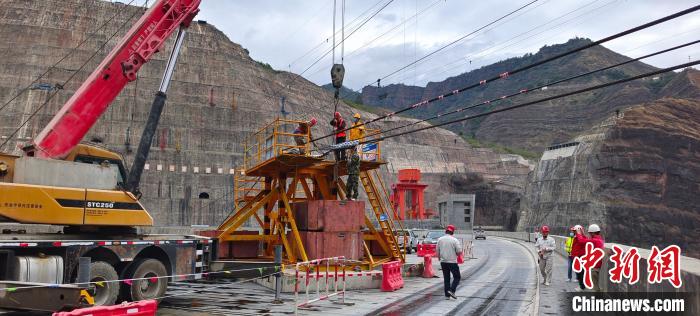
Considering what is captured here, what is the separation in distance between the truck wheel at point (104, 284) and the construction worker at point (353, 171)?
8255mm

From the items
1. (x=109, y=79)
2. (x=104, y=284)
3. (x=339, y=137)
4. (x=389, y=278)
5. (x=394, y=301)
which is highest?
(x=109, y=79)

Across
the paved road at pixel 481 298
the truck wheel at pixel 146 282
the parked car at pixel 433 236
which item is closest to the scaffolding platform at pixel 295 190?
the paved road at pixel 481 298

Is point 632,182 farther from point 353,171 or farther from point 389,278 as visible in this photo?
point 389,278

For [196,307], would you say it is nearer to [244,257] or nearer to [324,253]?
[324,253]

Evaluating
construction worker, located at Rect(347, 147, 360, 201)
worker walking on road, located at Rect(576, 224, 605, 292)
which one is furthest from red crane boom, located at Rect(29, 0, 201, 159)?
worker walking on road, located at Rect(576, 224, 605, 292)

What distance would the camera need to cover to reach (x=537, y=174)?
77750mm

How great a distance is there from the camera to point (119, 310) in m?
6.53

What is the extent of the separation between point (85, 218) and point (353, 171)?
8533 millimetres

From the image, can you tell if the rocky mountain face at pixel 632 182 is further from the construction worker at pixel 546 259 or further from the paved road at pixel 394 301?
the paved road at pixel 394 301

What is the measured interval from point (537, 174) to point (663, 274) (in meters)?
74.2

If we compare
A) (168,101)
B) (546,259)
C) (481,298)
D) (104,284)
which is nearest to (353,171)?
(481,298)

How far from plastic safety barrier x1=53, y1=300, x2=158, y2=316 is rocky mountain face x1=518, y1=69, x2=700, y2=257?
6745cm

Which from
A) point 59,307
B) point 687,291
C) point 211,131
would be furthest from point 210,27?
point 687,291

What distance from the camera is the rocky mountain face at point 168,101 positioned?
159 ft
